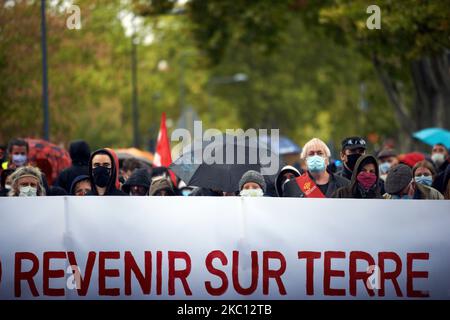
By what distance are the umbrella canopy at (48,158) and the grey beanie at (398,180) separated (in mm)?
6123

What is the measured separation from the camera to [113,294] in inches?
396

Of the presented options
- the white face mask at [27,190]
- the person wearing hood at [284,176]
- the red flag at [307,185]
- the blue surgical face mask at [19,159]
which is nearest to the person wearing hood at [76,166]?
the blue surgical face mask at [19,159]

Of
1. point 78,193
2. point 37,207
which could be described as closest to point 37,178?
point 78,193

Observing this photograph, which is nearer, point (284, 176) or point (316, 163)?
point (316, 163)

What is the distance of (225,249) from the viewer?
1007 centimetres

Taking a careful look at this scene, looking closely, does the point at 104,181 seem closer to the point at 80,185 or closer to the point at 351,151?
the point at 80,185

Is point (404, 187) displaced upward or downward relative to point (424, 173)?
downward

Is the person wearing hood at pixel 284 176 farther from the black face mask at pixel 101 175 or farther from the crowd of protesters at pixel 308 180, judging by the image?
the black face mask at pixel 101 175

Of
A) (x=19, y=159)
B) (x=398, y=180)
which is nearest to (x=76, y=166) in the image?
(x=19, y=159)

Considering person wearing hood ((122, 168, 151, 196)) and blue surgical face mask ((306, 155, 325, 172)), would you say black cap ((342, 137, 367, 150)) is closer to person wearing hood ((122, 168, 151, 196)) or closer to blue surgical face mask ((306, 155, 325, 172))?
blue surgical face mask ((306, 155, 325, 172))

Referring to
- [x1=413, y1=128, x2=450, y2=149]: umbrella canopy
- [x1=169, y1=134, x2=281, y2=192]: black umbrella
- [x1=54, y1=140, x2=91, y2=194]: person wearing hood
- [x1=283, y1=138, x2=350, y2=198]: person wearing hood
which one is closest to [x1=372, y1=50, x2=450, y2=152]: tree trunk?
[x1=413, y1=128, x2=450, y2=149]: umbrella canopy

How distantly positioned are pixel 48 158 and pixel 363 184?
270 inches

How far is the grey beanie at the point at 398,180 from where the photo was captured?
457 inches

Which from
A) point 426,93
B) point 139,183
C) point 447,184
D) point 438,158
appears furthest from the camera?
point 426,93
